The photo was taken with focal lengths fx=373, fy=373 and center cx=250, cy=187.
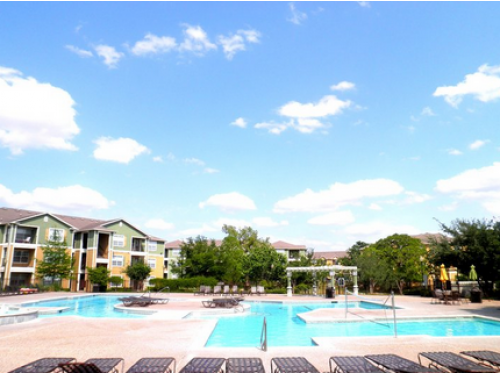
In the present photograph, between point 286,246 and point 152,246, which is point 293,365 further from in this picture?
point 286,246

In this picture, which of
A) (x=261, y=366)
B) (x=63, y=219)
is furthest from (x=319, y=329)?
(x=63, y=219)

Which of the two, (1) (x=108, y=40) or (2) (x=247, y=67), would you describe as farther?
(2) (x=247, y=67)

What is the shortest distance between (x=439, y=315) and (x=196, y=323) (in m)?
11.3

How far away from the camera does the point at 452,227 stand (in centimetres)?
2764

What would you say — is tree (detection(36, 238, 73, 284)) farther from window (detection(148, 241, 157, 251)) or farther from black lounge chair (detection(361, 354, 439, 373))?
black lounge chair (detection(361, 354, 439, 373))

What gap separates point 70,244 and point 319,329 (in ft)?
126

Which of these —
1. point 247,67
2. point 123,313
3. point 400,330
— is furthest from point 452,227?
point 123,313

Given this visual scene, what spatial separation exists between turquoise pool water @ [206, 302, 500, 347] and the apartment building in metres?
27.5

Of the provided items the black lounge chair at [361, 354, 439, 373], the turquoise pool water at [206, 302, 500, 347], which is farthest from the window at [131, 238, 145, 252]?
the black lounge chair at [361, 354, 439, 373]

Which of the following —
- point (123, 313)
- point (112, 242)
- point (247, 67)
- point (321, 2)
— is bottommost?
point (123, 313)

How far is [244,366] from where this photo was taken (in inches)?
261

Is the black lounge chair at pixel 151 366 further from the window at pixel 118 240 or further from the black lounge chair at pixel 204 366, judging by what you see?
the window at pixel 118 240

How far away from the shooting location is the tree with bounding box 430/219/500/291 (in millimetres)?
24906

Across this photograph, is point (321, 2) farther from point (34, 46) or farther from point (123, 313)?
point (123, 313)
